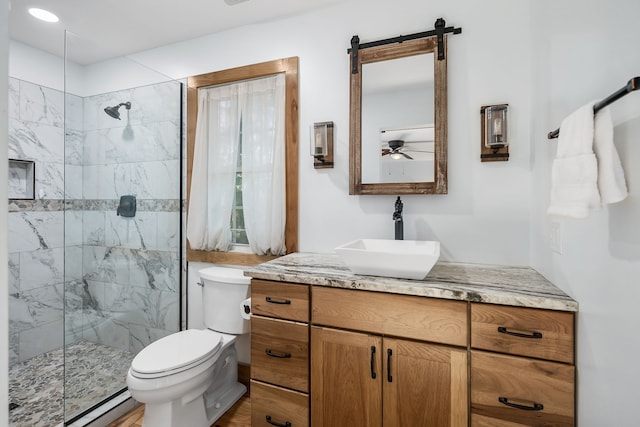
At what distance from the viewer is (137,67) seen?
2.36 m

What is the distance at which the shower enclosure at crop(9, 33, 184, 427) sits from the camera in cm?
217

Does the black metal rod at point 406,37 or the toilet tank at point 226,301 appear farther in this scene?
the toilet tank at point 226,301

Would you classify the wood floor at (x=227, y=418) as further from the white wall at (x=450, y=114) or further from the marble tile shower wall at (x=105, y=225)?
the white wall at (x=450, y=114)

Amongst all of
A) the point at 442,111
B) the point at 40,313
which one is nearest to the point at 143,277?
the point at 40,313

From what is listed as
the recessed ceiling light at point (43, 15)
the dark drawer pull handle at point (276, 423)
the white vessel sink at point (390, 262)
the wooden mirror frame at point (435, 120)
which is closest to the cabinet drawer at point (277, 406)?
the dark drawer pull handle at point (276, 423)

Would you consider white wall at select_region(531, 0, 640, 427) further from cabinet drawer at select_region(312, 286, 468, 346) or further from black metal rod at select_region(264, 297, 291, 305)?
black metal rod at select_region(264, 297, 291, 305)

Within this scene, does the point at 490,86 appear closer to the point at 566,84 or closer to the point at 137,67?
the point at 566,84

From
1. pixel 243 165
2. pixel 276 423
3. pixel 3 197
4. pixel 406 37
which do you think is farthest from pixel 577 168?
pixel 243 165

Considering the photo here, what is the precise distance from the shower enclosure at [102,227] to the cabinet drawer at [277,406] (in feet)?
3.86

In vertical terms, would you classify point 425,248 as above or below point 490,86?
below

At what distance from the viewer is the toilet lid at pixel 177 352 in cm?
149

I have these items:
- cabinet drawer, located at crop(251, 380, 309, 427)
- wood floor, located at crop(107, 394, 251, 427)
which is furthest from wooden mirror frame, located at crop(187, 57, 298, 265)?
wood floor, located at crop(107, 394, 251, 427)

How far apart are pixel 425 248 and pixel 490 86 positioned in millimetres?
962

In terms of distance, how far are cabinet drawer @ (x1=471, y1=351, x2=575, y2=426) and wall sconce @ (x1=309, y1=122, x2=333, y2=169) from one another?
1.31 m
